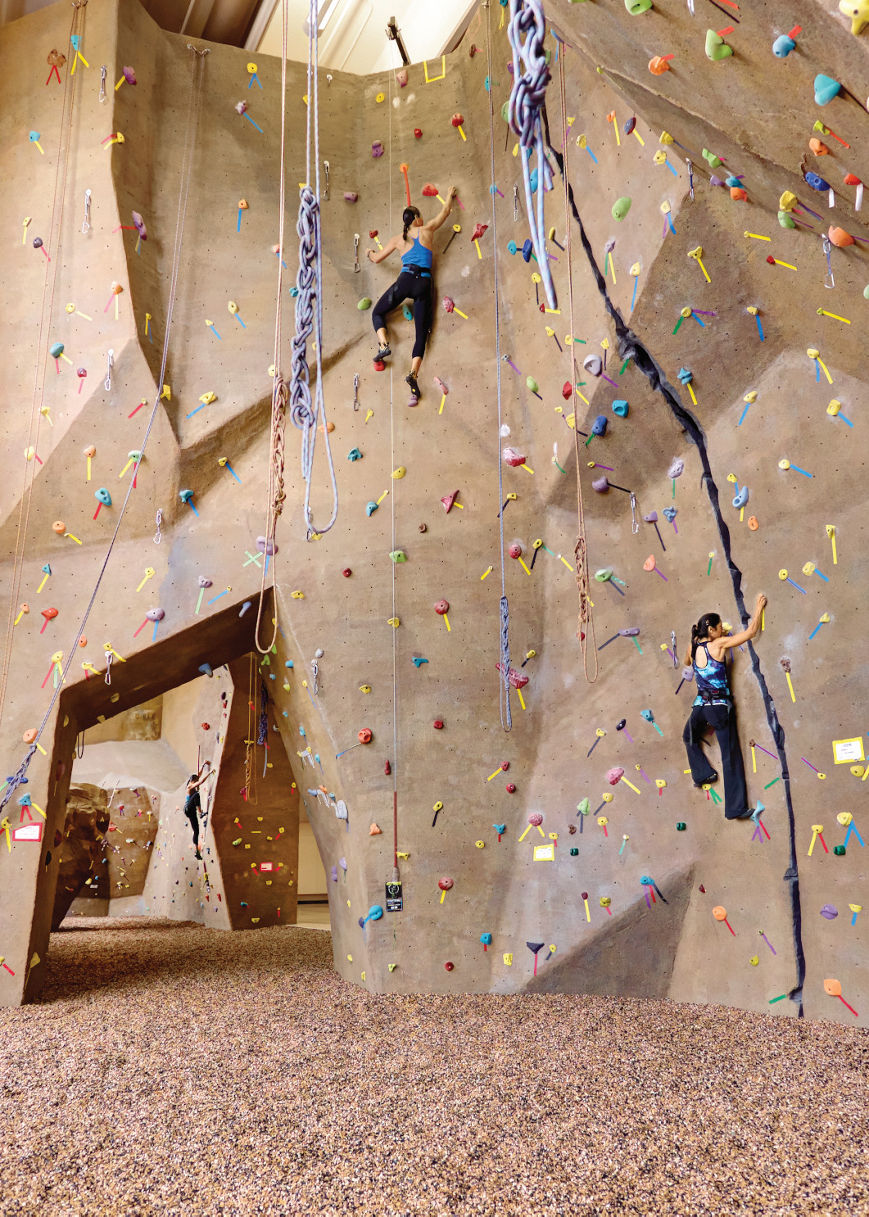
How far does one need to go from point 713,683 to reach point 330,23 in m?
5.87

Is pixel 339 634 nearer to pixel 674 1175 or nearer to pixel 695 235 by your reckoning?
pixel 695 235

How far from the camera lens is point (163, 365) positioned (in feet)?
18.3

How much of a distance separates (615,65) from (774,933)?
3.93 metres

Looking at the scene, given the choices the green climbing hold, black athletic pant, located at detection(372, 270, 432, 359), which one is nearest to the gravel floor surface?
the green climbing hold

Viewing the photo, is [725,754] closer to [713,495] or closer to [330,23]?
[713,495]

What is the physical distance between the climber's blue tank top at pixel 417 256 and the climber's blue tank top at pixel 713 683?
3128 millimetres

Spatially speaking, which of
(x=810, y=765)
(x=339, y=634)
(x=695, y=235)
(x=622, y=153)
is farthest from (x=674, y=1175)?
(x=622, y=153)

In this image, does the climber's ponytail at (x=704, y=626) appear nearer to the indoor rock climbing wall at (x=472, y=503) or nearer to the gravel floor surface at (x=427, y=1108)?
the indoor rock climbing wall at (x=472, y=503)

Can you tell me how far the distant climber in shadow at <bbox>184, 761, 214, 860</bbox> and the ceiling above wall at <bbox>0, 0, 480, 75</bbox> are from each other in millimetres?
7004

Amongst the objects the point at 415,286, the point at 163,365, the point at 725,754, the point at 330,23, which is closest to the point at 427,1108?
the point at 725,754

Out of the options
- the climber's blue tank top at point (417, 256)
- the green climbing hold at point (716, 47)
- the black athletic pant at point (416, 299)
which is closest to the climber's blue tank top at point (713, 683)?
the green climbing hold at point (716, 47)

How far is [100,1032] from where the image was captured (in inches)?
169

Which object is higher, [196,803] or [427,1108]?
[196,803]

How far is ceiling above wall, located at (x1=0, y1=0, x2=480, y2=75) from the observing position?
652cm
